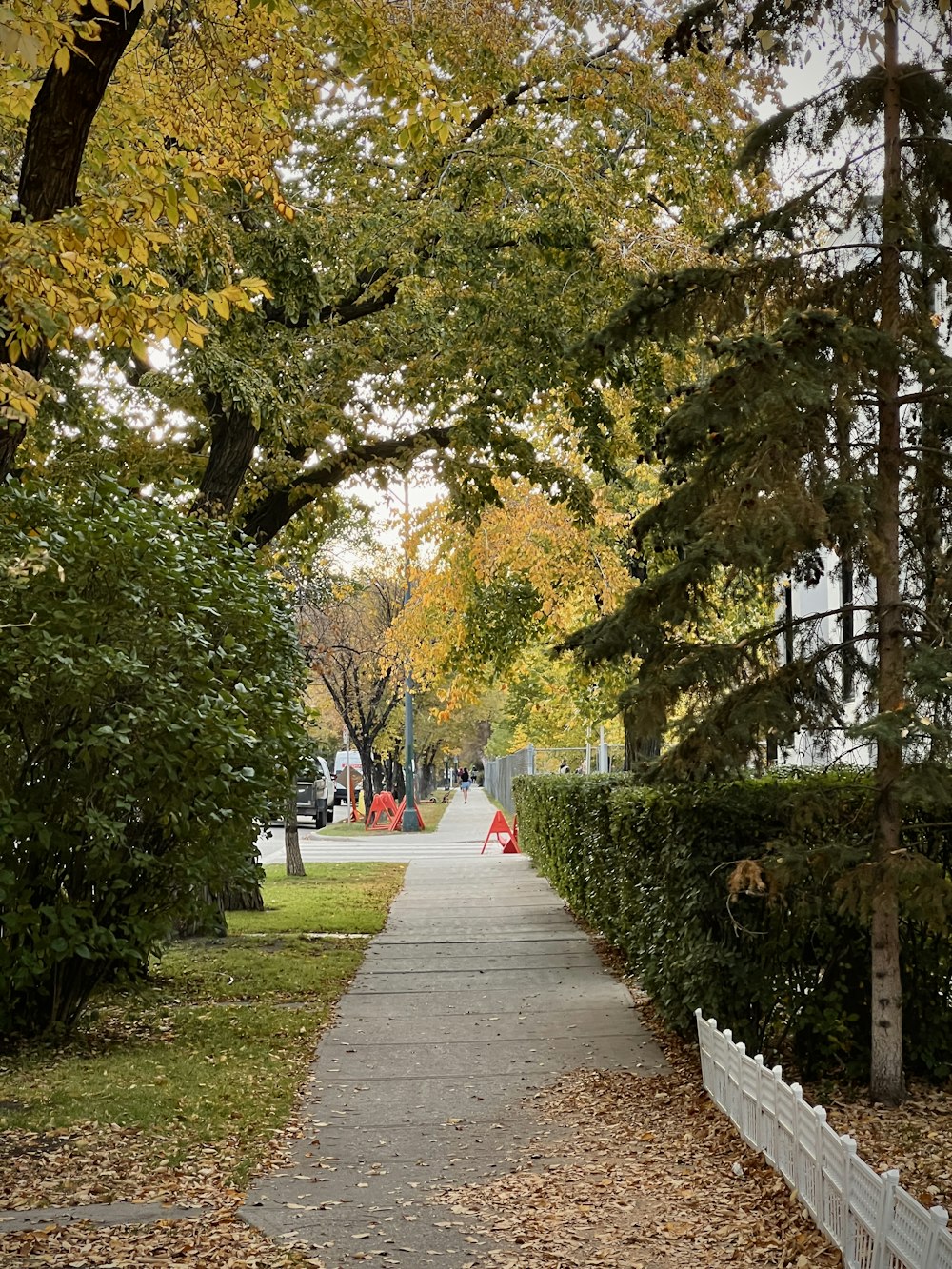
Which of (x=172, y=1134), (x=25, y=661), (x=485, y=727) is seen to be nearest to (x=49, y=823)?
(x=25, y=661)

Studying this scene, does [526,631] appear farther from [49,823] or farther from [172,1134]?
[172,1134]

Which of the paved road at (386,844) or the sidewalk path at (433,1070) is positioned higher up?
the sidewalk path at (433,1070)

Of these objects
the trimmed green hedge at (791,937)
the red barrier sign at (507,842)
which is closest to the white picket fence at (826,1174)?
the trimmed green hedge at (791,937)

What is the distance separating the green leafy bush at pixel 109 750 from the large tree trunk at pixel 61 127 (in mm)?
1813

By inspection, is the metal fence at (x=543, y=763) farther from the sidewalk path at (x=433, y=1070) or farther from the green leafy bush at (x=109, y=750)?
the green leafy bush at (x=109, y=750)

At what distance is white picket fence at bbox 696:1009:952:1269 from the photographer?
3.97 meters

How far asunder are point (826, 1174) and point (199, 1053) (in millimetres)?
4730

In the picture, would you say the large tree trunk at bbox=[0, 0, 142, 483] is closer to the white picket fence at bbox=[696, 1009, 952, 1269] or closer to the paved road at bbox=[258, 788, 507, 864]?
the white picket fence at bbox=[696, 1009, 952, 1269]

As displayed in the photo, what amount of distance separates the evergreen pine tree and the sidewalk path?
210cm

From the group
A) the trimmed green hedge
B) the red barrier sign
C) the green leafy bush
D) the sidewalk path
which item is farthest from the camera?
the red barrier sign

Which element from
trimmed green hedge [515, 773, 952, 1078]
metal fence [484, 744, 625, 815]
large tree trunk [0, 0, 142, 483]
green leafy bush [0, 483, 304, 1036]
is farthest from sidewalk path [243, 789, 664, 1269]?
metal fence [484, 744, 625, 815]

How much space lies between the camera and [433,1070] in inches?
323

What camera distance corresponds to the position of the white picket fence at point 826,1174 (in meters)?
3.97

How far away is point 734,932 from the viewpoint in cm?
755
